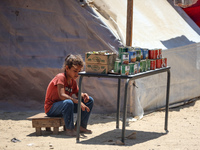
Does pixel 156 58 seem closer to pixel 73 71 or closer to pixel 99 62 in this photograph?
pixel 99 62

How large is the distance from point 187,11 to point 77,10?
326 centimetres

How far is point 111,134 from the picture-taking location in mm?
5141

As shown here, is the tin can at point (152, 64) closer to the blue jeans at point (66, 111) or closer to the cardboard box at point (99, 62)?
the cardboard box at point (99, 62)

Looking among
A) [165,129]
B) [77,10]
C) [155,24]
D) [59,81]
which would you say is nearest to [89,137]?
[59,81]

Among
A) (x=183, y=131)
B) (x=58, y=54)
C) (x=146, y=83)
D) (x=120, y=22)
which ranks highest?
(x=120, y=22)

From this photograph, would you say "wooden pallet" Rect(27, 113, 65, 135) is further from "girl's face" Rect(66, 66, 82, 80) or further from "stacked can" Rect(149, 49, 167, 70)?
"stacked can" Rect(149, 49, 167, 70)

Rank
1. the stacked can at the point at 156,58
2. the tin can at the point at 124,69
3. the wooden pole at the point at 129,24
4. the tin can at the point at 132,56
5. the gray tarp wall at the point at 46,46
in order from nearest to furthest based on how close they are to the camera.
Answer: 1. the tin can at the point at 124,69
2. the tin can at the point at 132,56
3. the stacked can at the point at 156,58
4. the wooden pole at the point at 129,24
5. the gray tarp wall at the point at 46,46

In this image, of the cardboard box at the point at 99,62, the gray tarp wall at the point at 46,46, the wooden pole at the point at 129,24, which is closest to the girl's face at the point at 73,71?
the cardboard box at the point at 99,62

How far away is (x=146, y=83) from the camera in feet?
21.2

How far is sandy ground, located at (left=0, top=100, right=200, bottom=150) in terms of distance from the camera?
443 cm

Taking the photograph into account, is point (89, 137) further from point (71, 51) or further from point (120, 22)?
point (120, 22)

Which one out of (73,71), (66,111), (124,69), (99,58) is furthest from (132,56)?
(66,111)

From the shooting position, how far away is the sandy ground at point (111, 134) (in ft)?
14.5

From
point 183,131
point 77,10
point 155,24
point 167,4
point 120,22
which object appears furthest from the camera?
point 167,4
